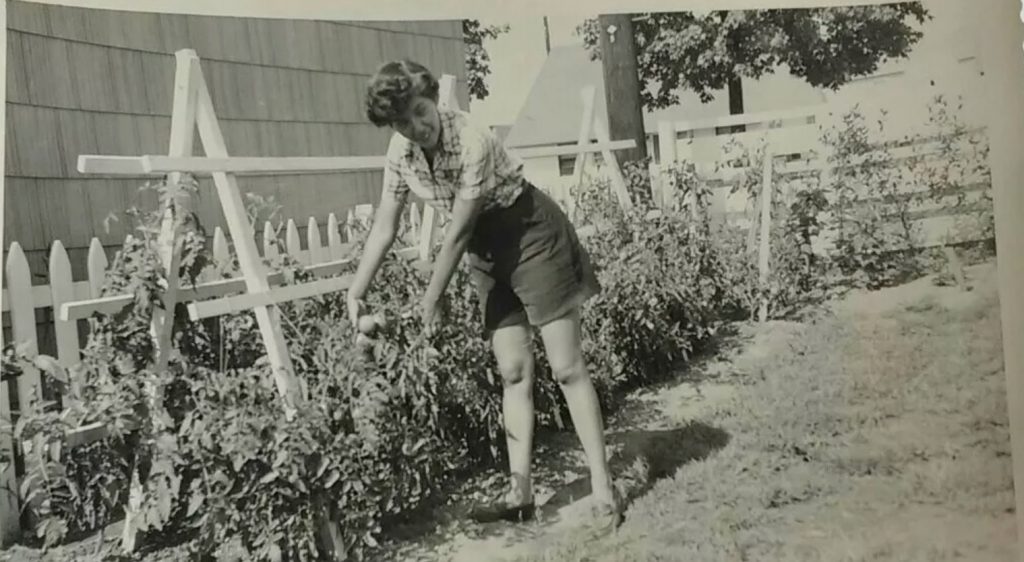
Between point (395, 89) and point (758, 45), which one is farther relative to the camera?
point (758, 45)

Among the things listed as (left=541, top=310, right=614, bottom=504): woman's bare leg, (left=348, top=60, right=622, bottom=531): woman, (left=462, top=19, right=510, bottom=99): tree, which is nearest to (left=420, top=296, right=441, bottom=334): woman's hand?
(left=348, top=60, right=622, bottom=531): woman

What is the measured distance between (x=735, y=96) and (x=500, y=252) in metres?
0.35

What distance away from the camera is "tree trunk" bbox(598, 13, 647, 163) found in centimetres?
111

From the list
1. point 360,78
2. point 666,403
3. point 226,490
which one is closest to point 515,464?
point 666,403

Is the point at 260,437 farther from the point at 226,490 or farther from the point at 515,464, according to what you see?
the point at 515,464

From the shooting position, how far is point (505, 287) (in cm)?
107

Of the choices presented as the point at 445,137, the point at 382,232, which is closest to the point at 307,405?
the point at 382,232

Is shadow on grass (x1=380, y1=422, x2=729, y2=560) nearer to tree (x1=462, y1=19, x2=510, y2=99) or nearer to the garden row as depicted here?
the garden row

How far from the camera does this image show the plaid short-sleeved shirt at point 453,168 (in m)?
1.03

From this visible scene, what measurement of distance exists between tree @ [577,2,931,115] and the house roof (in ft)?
0.05

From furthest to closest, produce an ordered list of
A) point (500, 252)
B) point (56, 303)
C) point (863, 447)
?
point (863, 447) → point (500, 252) → point (56, 303)

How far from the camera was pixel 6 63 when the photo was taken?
0.94 meters

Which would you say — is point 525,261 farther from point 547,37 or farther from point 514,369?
point 547,37

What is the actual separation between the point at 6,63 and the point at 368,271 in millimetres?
387
